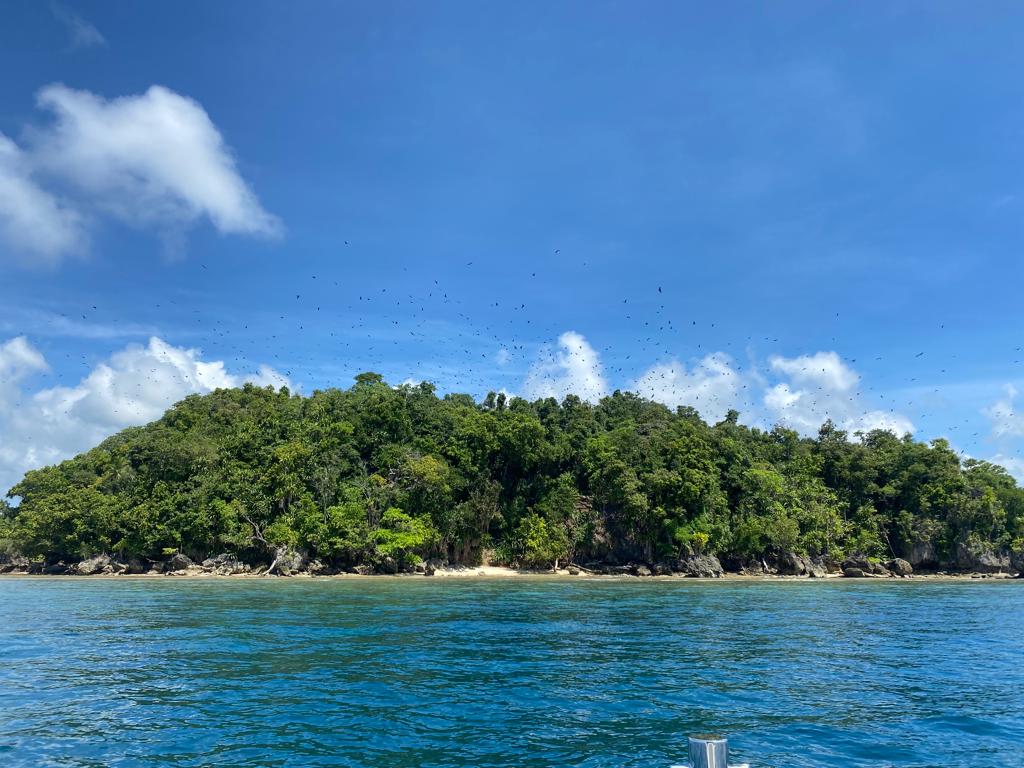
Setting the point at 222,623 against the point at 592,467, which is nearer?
the point at 222,623

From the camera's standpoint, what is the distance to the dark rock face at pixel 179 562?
5827cm

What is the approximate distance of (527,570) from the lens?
201ft

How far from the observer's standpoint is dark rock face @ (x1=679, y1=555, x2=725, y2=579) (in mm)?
58250

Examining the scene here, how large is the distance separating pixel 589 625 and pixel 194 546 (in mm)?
48585

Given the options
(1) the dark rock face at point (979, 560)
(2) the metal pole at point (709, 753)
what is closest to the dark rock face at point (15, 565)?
(2) the metal pole at point (709, 753)

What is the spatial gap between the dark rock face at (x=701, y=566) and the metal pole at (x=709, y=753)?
56.5 meters

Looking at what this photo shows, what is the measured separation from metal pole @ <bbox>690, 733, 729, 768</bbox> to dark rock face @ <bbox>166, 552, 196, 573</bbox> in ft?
207

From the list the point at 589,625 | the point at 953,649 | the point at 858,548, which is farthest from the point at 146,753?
the point at 858,548

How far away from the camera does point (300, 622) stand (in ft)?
75.6

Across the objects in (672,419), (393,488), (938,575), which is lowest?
(938,575)

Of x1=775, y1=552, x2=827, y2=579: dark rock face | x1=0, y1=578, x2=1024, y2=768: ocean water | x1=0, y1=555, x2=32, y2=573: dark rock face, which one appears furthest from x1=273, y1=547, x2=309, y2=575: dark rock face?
x1=775, y1=552, x2=827, y2=579: dark rock face

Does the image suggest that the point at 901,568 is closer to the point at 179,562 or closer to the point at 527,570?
the point at 527,570

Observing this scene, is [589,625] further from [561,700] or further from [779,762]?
[779,762]

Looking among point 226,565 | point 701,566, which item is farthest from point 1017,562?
point 226,565
